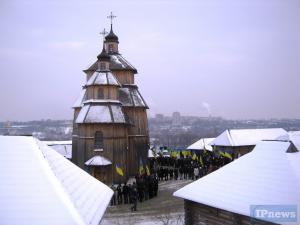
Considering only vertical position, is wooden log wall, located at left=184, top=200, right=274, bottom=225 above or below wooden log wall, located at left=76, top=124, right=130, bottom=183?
below

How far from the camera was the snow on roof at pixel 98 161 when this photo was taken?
30453 mm

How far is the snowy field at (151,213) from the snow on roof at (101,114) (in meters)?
8.46

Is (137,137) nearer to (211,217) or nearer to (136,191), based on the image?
(136,191)

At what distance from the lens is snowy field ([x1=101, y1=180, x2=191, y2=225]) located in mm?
18681

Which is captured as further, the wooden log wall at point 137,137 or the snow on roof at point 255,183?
the wooden log wall at point 137,137

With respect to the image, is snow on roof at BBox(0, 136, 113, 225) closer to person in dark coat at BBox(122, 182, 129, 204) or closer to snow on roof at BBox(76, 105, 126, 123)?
person in dark coat at BBox(122, 182, 129, 204)

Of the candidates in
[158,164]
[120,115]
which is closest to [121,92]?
[120,115]

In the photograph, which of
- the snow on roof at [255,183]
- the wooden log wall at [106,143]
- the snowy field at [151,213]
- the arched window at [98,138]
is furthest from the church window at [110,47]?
the snow on roof at [255,183]

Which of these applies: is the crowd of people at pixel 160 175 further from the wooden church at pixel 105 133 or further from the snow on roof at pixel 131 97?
the snow on roof at pixel 131 97

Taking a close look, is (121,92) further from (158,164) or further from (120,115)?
(158,164)

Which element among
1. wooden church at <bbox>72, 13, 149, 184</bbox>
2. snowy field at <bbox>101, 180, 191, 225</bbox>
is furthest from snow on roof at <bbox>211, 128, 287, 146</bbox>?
snowy field at <bbox>101, 180, 191, 225</bbox>

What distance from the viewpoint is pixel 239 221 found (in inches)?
494

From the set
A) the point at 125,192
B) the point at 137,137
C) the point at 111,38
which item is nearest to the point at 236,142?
the point at 137,137

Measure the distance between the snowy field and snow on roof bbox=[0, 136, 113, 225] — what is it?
745 cm
